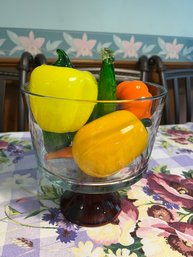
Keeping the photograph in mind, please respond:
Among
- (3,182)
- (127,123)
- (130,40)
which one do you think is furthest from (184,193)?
(130,40)

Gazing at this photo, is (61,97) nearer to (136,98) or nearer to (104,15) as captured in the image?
(136,98)

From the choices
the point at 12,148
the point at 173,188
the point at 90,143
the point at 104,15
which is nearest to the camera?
the point at 90,143

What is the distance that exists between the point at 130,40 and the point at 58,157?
3.47 ft

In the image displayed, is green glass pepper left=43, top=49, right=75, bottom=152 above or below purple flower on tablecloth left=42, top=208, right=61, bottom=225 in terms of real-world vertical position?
above

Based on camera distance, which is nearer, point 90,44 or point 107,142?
point 107,142

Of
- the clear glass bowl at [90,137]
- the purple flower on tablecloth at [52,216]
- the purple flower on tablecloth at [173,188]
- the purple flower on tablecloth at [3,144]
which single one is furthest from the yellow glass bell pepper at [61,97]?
the purple flower on tablecloth at [3,144]

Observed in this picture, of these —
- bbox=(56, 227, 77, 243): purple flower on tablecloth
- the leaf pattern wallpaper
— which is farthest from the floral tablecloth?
the leaf pattern wallpaper

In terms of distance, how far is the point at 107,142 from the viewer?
318 millimetres

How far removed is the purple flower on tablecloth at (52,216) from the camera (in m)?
0.40

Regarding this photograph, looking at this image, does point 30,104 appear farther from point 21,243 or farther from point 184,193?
point 184,193

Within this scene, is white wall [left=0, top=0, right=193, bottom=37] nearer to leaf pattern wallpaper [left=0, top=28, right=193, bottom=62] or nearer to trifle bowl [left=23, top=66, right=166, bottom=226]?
leaf pattern wallpaper [left=0, top=28, right=193, bottom=62]

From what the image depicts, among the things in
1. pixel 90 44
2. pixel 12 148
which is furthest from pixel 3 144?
pixel 90 44

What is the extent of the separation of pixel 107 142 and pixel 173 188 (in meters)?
0.27

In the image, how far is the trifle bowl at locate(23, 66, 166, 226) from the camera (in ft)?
1.05
